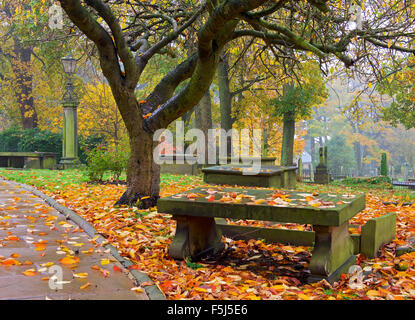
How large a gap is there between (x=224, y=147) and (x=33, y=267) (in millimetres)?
14987

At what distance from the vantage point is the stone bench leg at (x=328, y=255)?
15.3ft

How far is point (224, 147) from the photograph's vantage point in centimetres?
1927

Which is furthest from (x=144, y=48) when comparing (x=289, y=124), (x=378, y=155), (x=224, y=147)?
(x=378, y=155)

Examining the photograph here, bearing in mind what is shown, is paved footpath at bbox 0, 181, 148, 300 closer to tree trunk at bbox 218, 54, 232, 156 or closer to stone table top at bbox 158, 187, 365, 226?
stone table top at bbox 158, 187, 365, 226

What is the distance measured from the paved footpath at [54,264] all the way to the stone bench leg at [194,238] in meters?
0.79

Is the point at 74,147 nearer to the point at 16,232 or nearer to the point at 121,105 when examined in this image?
the point at 121,105

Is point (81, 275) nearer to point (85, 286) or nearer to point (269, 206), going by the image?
point (85, 286)

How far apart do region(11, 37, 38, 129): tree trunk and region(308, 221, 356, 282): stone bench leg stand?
78.7ft

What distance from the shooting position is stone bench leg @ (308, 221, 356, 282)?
466 cm

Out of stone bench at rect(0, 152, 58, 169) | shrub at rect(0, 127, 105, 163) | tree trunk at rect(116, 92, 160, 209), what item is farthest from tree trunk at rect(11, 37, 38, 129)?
tree trunk at rect(116, 92, 160, 209)

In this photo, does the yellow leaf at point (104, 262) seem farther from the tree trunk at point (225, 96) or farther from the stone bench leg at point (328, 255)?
the tree trunk at point (225, 96)

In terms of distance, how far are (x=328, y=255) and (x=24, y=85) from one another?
25.4 metres

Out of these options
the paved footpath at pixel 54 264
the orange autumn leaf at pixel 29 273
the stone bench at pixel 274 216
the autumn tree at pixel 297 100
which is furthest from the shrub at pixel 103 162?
the autumn tree at pixel 297 100

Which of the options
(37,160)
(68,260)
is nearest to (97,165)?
(68,260)
